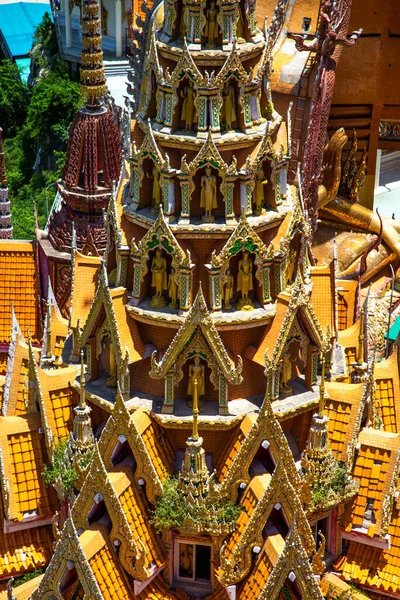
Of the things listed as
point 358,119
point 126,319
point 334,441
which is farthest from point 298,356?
point 358,119

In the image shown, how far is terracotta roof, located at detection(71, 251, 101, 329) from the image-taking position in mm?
29406

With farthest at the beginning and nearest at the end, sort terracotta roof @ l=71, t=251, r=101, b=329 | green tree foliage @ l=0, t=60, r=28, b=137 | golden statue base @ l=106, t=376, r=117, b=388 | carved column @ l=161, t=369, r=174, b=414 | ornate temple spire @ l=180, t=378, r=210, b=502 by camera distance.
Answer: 1. green tree foliage @ l=0, t=60, r=28, b=137
2. terracotta roof @ l=71, t=251, r=101, b=329
3. golden statue base @ l=106, t=376, r=117, b=388
4. carved column @ l=161, t=369, r=174, b=414
5. ornate temple spire @ l=180, t=378, r=210, b=502

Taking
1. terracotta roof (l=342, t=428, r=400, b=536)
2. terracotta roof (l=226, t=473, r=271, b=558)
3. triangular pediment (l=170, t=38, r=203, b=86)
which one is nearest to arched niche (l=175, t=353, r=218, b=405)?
terracotta roof (l=226, t=473, r=271, b=558)

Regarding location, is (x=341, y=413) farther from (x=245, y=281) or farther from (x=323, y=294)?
(x=245, y=281)

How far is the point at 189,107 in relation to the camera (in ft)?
88.6

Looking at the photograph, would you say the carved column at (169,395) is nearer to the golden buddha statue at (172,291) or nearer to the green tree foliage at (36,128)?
the golden buddha statue at (172,291)

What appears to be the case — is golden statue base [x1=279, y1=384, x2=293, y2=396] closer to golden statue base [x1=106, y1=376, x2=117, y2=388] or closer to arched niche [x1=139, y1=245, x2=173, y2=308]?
arched niche [x1=139, y1=245, x2=173, y2=308]

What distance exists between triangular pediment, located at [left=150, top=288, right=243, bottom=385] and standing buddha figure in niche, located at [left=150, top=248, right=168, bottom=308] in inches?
42.2

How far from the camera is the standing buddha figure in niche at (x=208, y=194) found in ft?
87.8

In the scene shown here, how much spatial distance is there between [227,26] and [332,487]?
9.60m

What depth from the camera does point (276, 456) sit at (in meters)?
26.5

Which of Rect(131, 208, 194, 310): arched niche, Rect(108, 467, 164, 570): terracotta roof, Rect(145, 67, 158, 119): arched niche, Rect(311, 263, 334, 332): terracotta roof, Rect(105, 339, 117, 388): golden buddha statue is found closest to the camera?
Rect(108, 467, 164, 570): terracotta roof

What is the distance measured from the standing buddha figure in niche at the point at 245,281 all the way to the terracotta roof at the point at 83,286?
154 inches

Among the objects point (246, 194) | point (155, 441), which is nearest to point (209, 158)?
point (246, 194)
